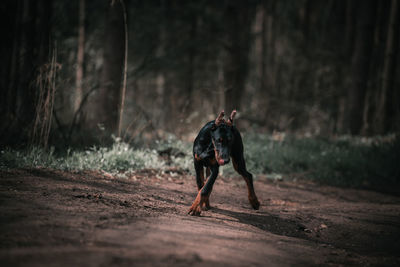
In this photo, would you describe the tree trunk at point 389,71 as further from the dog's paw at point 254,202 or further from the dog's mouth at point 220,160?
the dog's mouth at point 220,160

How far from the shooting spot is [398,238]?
13.6ft

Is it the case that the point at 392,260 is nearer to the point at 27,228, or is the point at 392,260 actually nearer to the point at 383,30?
the point at 27,228

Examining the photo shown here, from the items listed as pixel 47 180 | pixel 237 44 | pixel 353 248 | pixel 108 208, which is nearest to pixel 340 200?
pixel 353 248

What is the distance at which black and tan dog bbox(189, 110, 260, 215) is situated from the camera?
13.5ft

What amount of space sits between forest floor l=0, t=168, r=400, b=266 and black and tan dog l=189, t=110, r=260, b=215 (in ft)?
0.90

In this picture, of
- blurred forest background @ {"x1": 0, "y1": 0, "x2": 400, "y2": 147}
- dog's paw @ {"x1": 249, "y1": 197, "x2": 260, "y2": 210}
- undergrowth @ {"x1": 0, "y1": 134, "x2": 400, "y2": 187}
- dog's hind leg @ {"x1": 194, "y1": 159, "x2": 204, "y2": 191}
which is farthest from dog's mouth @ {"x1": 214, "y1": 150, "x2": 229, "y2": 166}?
blurred forest background @ {"x1": 0, "y1": 0, "x2": 400, "y2": 147}

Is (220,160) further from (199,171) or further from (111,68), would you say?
(111,68)

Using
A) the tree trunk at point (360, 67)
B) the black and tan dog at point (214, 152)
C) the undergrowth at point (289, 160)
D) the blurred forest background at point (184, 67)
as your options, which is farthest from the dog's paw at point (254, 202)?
the tree trunk at point (360, 67)

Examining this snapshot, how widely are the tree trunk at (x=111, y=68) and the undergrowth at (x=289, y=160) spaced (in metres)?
1.51

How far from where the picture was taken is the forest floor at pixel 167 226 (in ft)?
7.98

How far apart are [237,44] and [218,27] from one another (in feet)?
21.7

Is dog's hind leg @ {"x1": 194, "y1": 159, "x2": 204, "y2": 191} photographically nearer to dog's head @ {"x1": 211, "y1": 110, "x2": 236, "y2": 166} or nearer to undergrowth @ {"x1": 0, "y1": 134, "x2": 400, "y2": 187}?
dog's head @ {"x1": 211, "y1": 110, "x2": 236, "y2": 166}

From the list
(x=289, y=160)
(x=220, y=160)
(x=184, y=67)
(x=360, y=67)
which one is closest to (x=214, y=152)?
(x=220, y=160)

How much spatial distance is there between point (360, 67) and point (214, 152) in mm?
11824
